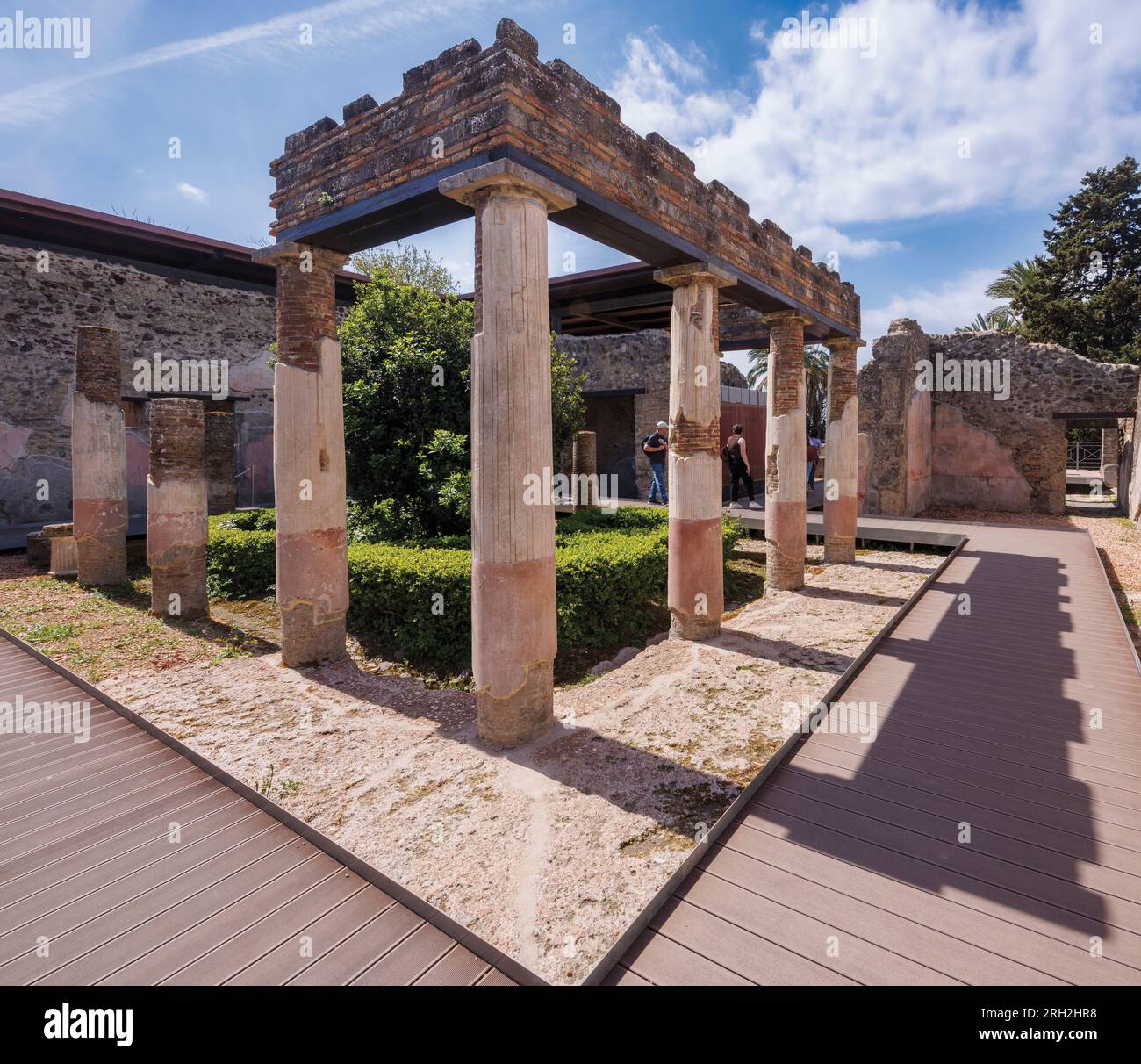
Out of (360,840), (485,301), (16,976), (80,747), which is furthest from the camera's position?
(80,747)

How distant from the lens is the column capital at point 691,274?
5.84m

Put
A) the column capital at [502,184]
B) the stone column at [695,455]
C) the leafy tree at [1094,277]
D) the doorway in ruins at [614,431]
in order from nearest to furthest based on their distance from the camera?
the column capital at [502,184], the stone column at [695,455], the doorway in ruins at [614,431], the leafy tree at [1094,277]

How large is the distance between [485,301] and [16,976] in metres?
3.62

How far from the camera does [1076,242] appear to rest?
2531cm

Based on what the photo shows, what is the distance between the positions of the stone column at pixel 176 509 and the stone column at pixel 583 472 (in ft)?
19.5

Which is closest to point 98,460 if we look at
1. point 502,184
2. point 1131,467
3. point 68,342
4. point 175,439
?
point 175,439

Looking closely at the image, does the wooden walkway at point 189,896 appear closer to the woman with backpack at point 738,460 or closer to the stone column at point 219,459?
the stone column at point 219,459

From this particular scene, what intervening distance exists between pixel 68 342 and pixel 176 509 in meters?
7.61

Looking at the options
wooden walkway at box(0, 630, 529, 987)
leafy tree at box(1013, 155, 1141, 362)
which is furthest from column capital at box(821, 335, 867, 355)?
leafy tree at box(1013, 155, 1141, 362)

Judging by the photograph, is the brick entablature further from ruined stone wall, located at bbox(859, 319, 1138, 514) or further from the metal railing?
the metal railing

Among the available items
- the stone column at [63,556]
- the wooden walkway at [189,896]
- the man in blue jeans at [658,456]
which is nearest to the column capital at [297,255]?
the wooden walkway at [189,896]

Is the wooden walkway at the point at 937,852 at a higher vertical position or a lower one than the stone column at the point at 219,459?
lower
